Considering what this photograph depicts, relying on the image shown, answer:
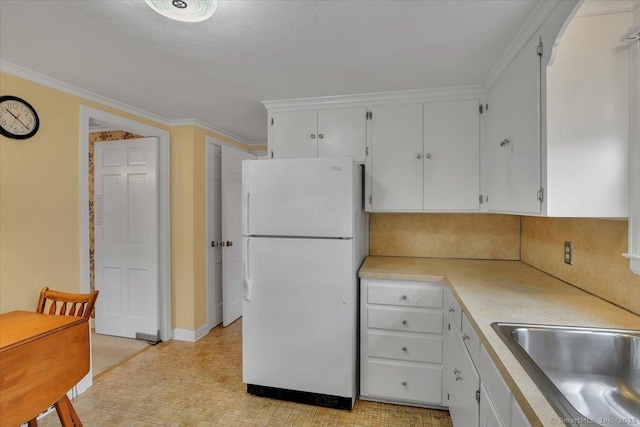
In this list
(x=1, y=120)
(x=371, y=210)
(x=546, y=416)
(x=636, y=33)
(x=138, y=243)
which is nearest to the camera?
(x=546, y=416)

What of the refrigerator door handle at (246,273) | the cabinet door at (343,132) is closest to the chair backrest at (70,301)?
the refrigerator door handle at (246,273)

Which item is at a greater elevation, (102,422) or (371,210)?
(371,210)

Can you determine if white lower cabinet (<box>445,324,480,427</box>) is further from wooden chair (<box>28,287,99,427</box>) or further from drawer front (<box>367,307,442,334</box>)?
wooden chair (<box>28,287,99,427</box>)

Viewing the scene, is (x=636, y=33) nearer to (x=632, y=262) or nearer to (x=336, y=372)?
(x=632, y=262)

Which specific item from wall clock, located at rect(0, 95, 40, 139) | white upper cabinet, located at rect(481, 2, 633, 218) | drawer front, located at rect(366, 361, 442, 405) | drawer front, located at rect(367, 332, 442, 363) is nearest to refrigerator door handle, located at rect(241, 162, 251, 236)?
drawer front, located at rect(367, 332, 442, 363)

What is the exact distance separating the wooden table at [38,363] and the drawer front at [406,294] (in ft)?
5.64

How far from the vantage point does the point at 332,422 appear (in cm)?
197

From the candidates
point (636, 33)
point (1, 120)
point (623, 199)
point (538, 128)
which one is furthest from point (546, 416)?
point (1, 120)

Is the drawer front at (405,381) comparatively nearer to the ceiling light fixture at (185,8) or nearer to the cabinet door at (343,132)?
the cabinet door at (343,132)

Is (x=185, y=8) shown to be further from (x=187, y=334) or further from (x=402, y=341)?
(x=187, y=334)

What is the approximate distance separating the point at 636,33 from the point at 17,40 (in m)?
2.82

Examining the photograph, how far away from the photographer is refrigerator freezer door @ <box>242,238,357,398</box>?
6.73ft

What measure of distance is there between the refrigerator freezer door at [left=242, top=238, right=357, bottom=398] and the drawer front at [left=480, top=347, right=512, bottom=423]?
95cm

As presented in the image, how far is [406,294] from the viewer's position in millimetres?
2078
